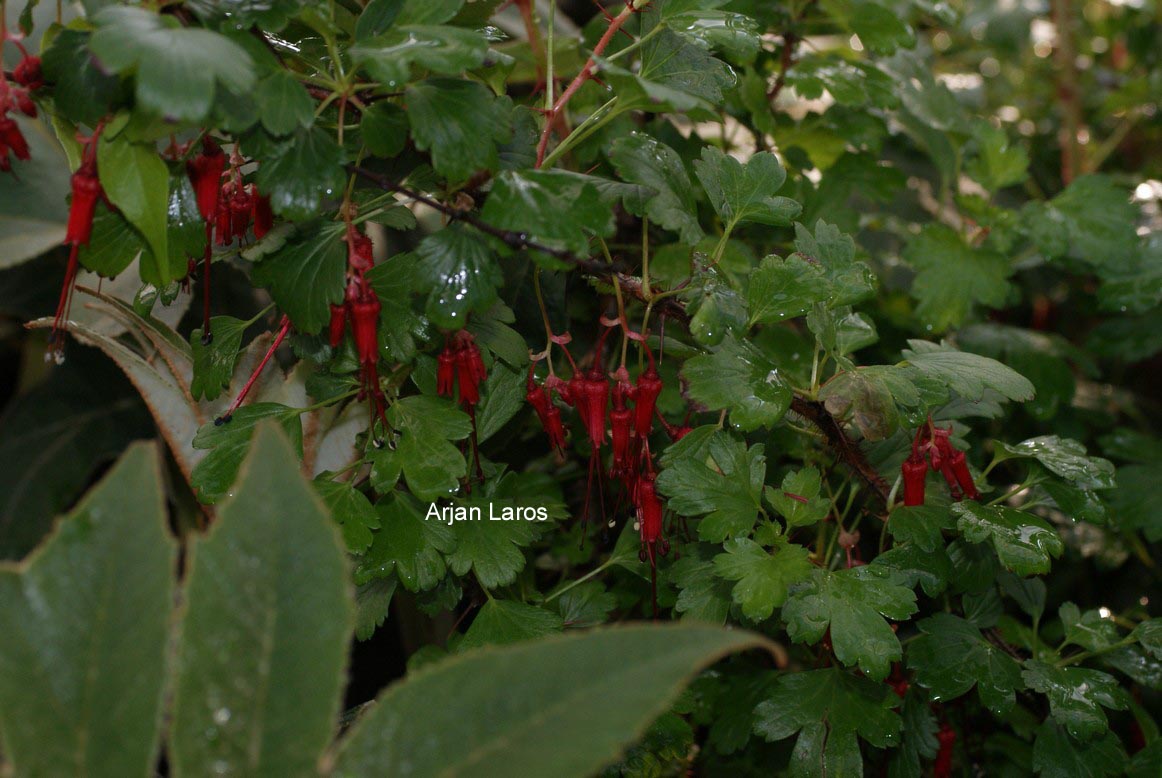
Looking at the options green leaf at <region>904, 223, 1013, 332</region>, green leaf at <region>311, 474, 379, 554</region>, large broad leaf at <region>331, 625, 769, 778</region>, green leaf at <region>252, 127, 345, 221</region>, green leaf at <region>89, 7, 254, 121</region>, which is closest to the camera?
large broad leaf at <region>331, 625, 769, 778</region>

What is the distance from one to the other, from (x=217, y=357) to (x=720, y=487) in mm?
430

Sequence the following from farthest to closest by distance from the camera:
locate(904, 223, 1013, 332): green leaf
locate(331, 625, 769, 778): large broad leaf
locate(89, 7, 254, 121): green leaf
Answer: locate(904, 223, 1013, 332): green leaf < locate(89, 7, 254, 121): green leaf < locate(331, 625, 769, 778): large broad leaf

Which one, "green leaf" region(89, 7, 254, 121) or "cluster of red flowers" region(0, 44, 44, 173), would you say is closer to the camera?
"green leaf" region(89, 7, 254, 121)

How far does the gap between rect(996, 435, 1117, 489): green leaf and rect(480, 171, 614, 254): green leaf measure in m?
0.45

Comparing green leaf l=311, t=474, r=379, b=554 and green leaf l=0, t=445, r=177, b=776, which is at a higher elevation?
green leaf l=0, t=445, r=177, b=776

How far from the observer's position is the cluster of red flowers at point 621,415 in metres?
0.69

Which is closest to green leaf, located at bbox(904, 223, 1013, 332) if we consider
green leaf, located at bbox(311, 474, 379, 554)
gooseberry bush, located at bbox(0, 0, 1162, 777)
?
gooseberry bush, located at bbox(0, 0, 1162, 777)

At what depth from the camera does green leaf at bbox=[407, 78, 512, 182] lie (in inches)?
22.3

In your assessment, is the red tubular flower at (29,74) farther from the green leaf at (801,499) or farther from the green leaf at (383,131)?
the green leaf at (801,499)

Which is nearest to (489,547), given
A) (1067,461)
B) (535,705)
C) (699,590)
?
(699,590)

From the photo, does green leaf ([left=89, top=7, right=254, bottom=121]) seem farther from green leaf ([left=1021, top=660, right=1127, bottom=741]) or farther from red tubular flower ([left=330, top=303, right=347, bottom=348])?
green leaf ([left=1021, top=660, right=1127, bottom=741])

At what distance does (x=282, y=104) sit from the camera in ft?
1.76

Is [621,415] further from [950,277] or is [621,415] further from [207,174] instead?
[950,277]

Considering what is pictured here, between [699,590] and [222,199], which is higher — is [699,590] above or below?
below
